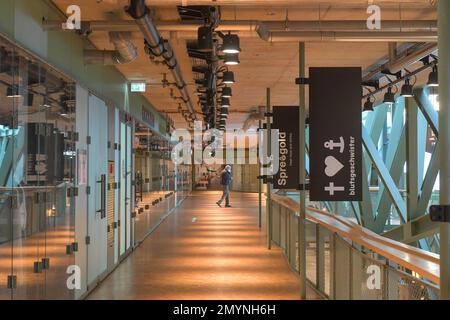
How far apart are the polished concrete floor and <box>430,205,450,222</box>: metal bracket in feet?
13.5

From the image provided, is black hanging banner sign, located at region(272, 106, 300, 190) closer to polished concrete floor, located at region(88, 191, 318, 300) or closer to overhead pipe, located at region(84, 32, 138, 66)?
polished concrete floor, located at region(88, 191, 318, 300)

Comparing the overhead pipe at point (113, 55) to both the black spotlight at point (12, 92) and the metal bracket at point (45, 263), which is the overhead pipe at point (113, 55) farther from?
the metal bracket at point (45, 263)

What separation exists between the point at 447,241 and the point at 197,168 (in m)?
34.4

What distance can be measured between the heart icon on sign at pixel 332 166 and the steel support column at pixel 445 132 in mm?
3126

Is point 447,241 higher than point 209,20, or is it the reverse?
point 209,20

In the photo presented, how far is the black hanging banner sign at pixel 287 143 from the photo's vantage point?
8.01m

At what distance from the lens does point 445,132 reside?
2.20 meters

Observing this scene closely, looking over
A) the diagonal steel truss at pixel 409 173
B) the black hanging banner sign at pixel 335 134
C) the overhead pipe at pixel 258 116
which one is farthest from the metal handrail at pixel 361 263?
the overhead pipe at pixel 258 116

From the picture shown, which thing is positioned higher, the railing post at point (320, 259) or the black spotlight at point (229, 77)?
the black spotlight at point (229, 77)
